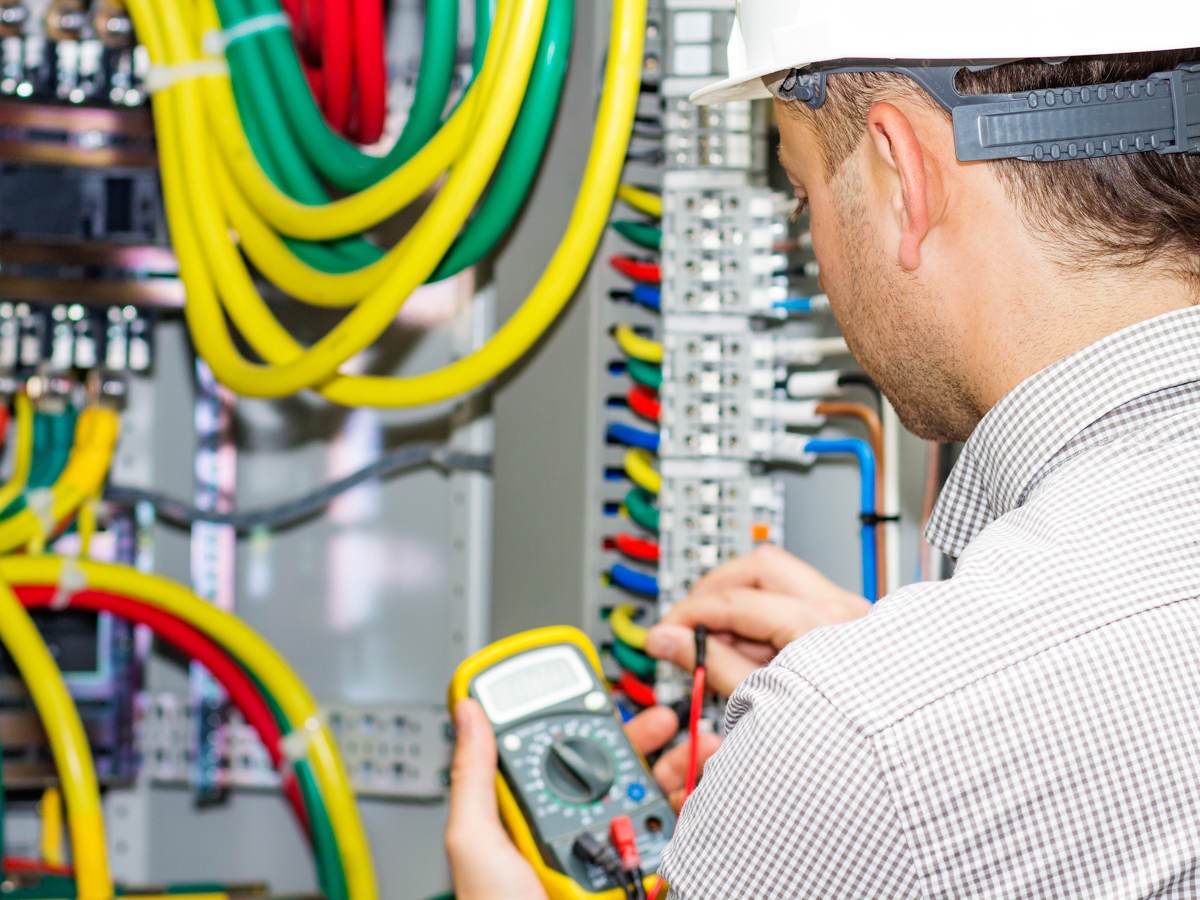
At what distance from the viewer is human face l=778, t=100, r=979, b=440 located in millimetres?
834

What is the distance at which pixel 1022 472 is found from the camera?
2.52 ft

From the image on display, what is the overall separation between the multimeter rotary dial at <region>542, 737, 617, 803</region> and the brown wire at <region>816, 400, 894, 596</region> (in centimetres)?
40

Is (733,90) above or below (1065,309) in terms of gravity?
above

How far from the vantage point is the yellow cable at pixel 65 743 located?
1.55 m

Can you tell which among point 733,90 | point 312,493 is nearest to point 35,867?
point 312,493

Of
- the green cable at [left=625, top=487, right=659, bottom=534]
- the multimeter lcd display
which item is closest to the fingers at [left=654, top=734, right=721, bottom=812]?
the multimeter lcd display

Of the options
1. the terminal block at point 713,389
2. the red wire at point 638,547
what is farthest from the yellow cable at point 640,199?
the red wire at point 638,547

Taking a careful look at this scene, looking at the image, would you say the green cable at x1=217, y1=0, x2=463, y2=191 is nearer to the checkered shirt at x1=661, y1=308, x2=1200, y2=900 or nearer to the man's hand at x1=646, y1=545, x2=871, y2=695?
the man's hand at x1=646, y1=545, x2=871, y2=695

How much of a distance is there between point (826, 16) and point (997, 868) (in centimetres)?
56

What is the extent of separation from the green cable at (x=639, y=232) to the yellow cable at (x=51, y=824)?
3.83 feet

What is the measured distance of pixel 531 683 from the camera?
117 centimetres

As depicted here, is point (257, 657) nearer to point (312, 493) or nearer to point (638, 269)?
point (312, 493)

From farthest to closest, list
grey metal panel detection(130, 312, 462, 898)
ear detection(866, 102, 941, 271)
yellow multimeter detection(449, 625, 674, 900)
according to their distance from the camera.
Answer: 1. grey metal panel detection(130, 312, 462, 898)
2. yellow multimeter detection(449, 625, 674, 900)
3. ear detection(866, 102, 941, 271)

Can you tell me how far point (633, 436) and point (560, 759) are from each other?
1.24 feet
